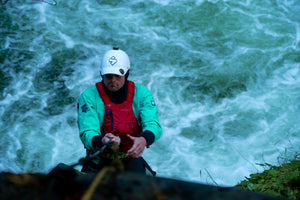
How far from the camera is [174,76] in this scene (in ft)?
26.8

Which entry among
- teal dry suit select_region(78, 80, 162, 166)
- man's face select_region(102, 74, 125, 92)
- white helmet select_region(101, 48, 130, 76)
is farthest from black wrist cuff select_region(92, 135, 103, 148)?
white helmet select_region(101, 48, 130, 76)

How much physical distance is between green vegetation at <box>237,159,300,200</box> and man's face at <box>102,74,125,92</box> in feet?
6.34

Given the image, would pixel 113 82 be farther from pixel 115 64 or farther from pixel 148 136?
pixel 148 136

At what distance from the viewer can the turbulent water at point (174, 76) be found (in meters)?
6.48

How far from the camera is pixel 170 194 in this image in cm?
152

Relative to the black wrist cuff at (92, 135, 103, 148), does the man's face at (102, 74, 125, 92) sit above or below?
above

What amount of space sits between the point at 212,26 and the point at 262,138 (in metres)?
4.21

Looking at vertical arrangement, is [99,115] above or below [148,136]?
above

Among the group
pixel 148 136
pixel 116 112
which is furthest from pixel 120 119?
pixel 148 136

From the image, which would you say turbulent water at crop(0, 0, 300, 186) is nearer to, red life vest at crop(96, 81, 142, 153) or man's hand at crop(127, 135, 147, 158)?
red life vest at crop(96, 81, 142, 153)

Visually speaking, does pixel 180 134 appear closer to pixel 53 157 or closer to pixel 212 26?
pixel 53 157

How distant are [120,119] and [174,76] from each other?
512 centimetres

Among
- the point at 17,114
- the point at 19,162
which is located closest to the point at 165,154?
the point at 19,162

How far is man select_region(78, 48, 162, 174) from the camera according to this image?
3188 mm
